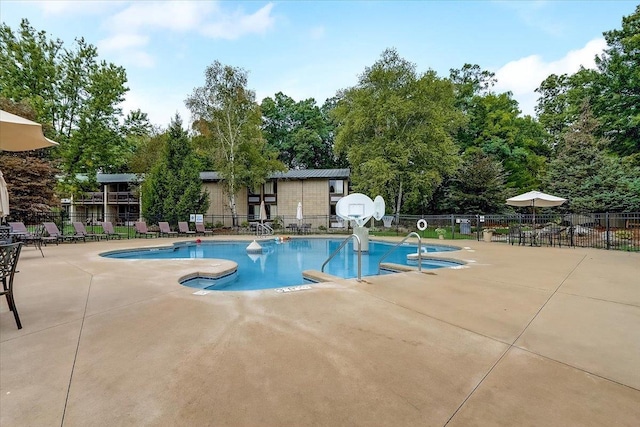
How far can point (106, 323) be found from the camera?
11.0 feet

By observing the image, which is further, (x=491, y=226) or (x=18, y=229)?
(x=491, y=226)

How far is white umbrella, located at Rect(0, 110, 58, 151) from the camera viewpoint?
3.25 m

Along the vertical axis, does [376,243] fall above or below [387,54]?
below

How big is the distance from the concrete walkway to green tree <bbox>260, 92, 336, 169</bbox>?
3142 centimetres

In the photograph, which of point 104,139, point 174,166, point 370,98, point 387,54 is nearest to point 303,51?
point 370,98

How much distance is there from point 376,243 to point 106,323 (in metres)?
14.2

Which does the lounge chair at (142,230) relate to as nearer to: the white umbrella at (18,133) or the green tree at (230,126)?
the green tree at (230,126)

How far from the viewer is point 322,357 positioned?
8.25 ft

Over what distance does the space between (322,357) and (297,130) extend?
117 ft

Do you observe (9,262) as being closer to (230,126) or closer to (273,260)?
(273,260)

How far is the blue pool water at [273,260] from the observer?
24.3 feet

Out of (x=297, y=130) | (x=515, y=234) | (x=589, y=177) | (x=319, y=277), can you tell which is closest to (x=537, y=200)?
(x=515, y=234)

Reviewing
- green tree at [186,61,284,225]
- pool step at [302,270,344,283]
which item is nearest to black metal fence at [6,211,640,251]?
green tree at [186,61,284,225]

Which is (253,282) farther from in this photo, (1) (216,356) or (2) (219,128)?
(2) (219,128)
